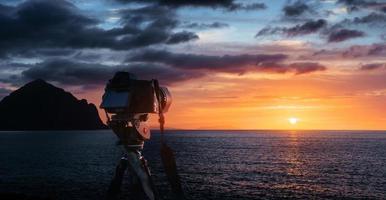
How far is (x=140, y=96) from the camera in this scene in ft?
21.3

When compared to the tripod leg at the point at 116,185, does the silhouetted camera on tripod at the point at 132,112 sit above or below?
above

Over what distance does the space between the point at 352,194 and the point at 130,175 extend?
66.4 meters

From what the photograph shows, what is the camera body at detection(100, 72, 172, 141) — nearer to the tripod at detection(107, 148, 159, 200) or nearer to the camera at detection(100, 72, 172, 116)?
the camera at detection(100, 72, 172, 116)

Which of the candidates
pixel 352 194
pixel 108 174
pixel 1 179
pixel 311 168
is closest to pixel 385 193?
pixel 352 194

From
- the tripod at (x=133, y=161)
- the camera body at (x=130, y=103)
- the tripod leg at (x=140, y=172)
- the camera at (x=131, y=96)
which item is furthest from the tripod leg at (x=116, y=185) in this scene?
the camera at (x=131, y=96)

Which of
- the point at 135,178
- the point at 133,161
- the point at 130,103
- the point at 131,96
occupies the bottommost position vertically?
the point at 135,178

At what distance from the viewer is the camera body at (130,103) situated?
21.2ft

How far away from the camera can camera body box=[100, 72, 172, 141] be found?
6449 millimetres

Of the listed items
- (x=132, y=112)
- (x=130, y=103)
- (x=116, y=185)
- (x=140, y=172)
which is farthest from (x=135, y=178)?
(x=130, y=103)

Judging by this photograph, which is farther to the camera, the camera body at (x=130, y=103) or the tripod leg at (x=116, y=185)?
the tripod leg at (x=116, y=185)

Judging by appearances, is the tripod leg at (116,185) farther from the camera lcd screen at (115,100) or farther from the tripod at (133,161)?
the camera lcd screen at (115,100)

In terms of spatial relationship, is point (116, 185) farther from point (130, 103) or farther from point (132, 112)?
point (130, 103)

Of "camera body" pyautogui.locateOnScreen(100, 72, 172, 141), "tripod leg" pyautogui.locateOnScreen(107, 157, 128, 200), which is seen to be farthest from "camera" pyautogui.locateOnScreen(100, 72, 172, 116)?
"tripod leg" pyautogui.locateOnScreen(107, 157, 128, 200)

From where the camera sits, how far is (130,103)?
6473mm
